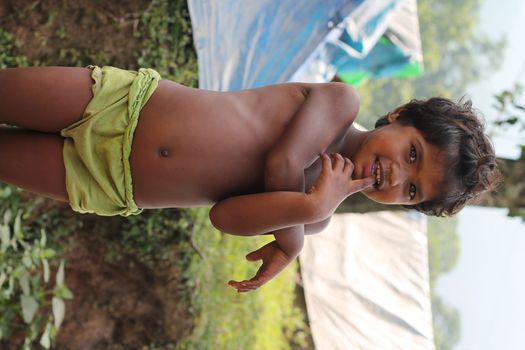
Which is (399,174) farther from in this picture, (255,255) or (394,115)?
(255,255)

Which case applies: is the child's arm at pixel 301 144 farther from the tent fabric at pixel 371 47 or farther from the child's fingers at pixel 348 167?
the tent fabric at pixel 371 47

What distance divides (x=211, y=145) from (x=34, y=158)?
520 mm

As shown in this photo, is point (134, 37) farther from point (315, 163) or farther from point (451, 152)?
point (451, 152)

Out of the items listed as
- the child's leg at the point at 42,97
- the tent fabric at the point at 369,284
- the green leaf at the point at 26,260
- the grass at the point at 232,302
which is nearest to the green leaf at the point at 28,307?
the green leaf at the point at 26,260

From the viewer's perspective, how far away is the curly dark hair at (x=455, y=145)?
1.56m

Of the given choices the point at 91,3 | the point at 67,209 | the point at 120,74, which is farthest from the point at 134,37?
the point at 120,74

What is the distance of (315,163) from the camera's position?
62.8 inches

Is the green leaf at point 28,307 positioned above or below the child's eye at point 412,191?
below

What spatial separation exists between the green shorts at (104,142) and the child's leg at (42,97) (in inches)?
1.2

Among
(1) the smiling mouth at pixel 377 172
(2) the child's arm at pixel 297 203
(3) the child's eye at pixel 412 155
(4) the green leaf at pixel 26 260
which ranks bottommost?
(4) the green leaf at pixel 26 260

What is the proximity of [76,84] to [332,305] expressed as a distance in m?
2.42

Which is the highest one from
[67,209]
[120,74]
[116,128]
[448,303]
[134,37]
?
[120,74]

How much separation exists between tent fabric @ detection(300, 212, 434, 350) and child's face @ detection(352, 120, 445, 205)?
5.83ft

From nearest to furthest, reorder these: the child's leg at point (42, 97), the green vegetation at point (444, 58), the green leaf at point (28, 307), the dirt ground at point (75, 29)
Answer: the child's leg at point (42, 97) → the green leaf at point (28, 307) → the dirt ground at point (75, 29) → the green vegetation at point (444, 58)
